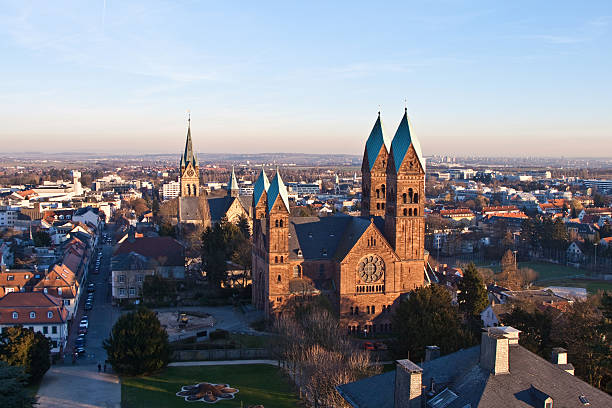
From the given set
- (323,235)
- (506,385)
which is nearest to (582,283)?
(323,235)

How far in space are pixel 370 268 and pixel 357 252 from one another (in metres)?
2.29

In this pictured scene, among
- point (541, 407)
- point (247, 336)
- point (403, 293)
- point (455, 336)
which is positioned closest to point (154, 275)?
point (247, 336)

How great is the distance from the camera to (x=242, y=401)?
146 ft

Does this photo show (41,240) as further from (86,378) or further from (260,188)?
(86,378)

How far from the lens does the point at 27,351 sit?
47156 millimetres

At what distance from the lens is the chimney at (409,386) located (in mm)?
24797

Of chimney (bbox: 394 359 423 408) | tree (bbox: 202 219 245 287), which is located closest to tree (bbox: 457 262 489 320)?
tree (bbox: 202 219 245 287)

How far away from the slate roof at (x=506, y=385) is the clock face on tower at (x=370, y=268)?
34.4 m

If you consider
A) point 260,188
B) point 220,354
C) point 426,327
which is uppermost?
point 260,188

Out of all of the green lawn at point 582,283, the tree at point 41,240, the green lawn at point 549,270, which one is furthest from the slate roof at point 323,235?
the tree at point 41,240

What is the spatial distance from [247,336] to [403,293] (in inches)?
676

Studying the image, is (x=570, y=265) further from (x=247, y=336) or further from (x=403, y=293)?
(x=247, y=336)

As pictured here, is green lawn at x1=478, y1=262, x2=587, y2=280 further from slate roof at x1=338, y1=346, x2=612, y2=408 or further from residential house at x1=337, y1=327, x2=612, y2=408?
residential house at x1=337, y1=327, x2=612, y2=408

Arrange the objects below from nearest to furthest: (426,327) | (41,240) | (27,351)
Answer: (27,351) < (426,327) < (41,240)
